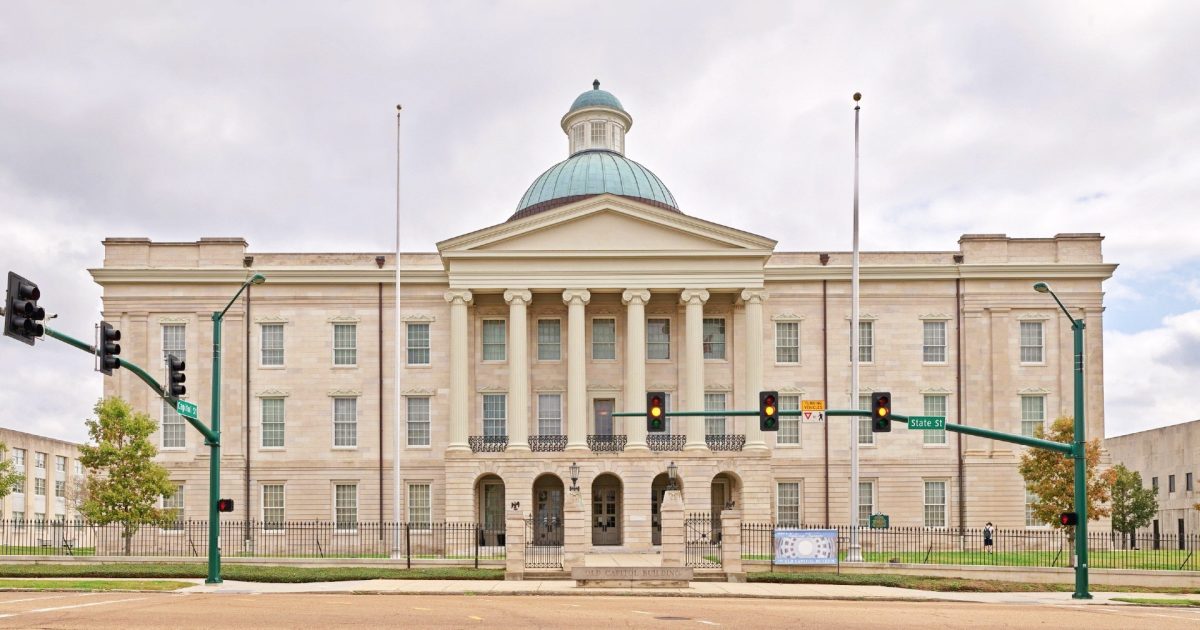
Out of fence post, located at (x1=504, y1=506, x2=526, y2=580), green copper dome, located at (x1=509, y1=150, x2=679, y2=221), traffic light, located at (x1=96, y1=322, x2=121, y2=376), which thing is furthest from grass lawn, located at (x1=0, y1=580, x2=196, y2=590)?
green copper dome, located at (x1=509, y1=150, x2=679, y2=221)

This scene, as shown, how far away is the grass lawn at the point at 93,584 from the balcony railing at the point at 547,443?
2410 centimetres

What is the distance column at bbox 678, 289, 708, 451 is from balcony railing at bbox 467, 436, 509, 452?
8.39 m

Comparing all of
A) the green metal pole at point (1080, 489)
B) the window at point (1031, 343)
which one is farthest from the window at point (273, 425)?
the green metal pole at point (1080, 489)

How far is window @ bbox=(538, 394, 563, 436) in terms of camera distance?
190 feet

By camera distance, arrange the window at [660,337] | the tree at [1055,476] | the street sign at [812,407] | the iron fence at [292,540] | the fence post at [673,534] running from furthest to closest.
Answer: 1. the window at [660,337]
2. the iron fence at [292,540]
3. the tree at [1055,476]
4. the fence post at [673,534]
5. the street sign at [812,407]

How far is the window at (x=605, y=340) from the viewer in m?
58.6

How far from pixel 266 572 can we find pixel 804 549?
1578 cm

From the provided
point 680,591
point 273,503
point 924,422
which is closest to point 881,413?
point 924,422

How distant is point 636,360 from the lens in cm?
5550

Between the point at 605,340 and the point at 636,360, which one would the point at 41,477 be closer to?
the point at 605,340

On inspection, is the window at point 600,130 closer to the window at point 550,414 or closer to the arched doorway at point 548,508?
the window at point 550,414

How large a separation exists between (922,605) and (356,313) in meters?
36.3

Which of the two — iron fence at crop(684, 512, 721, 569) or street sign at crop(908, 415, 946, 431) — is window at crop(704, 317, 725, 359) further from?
street sign at crop(908, 415, 946, 431)

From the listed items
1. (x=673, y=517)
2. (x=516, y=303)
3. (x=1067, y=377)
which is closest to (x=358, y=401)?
(x=516, y=303)
